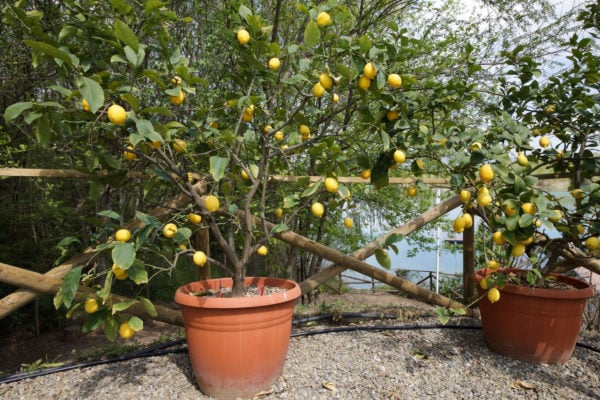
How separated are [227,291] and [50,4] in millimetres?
2474

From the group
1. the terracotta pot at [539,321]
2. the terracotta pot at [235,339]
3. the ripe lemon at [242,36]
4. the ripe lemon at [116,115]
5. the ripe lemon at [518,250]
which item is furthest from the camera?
the terracotta pot at [539,321]

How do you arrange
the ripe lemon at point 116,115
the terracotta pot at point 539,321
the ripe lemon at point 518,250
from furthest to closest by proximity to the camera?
the terracotta pot at point 539,321
the ripe lemon at point 518,250
the ripe lemon at point 116,115

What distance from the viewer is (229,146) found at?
151 cm

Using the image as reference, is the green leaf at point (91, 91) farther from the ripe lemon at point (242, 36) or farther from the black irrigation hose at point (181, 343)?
the black irrigation hose at point (181, 343)

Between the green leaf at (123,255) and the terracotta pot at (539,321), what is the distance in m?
1.72

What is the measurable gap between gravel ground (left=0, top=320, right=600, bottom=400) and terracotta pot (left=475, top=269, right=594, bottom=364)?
0.06 metres

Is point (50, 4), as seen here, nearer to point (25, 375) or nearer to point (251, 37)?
point (251, 37)

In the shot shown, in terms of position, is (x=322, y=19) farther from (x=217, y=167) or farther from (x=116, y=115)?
(x=116, y=115)

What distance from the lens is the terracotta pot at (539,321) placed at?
70.1 inches

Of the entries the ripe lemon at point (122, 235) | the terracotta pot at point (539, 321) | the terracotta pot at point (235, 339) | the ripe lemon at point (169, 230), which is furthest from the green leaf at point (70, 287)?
the terracotta pot at point (539, 321)

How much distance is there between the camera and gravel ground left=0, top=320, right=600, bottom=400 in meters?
1.57

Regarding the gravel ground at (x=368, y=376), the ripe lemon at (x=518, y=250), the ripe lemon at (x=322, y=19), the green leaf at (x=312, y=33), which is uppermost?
the ripe lemon at (x=322, y=19)

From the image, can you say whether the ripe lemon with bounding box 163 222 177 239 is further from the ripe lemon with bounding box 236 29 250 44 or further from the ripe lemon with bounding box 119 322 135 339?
the ripe lemon with bounding box 236 29 250 44

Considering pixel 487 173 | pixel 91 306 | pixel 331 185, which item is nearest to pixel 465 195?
pixel 487 173
